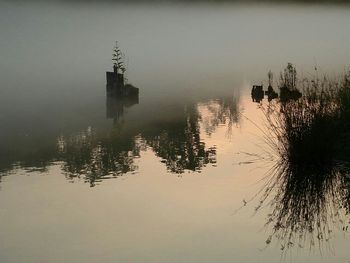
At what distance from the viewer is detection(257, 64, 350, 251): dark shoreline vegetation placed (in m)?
8.23

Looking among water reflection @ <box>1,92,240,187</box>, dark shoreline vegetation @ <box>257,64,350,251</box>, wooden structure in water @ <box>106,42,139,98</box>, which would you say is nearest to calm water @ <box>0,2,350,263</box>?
water reflection @ <box>1,92,240,187</box>

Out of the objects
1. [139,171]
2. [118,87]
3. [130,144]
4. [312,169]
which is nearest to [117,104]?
[118,87]

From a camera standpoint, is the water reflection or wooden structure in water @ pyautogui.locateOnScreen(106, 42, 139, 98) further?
wooden structure in water @ pyautogui.locateOnScreen(106, 42, 139, 98)

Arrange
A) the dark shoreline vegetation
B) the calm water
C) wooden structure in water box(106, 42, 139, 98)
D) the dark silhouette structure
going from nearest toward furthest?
the calm water, the dark shoreline vegetation, the dark silhouette structure, wooden structure in water box(106, 42, 139, 98)

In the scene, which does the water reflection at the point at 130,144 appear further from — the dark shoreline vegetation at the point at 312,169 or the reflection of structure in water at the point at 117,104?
the dark shoreline vegetation at the point at 312,169

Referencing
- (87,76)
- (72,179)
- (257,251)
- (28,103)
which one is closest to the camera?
(257,251)

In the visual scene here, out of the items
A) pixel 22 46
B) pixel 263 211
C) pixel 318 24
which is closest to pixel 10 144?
pixel 263 211

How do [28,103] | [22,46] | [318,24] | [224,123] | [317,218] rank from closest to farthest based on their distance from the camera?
[317,218], [224,123], [28,103], [22,46], [318,24]

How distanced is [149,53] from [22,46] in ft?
35.0

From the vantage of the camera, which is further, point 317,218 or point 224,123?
point 224,123

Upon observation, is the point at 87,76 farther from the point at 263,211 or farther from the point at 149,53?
the point at 263,211

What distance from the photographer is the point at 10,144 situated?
12953 mm

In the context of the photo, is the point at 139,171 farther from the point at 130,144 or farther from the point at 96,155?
the point at 130,144

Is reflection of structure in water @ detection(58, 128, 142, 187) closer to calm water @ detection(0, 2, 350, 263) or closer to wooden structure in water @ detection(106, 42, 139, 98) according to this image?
calm water @ detection(0, 2, 350, 263)
